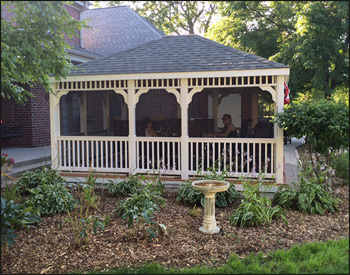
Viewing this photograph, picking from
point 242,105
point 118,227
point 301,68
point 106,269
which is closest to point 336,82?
point 301,68

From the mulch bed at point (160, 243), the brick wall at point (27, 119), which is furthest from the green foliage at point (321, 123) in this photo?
the brick wall at point (27, 119)

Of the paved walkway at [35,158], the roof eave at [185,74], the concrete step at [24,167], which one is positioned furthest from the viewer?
the paved walkway at [35,158]

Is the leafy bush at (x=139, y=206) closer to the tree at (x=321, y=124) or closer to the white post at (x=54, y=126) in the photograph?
the tree at (x=321, y=124)

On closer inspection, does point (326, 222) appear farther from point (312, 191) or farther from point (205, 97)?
point (205, 97)

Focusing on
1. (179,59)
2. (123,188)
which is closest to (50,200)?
(123,188)

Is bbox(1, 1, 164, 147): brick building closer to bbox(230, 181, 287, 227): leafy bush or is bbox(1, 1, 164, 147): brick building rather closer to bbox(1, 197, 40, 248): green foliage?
bbox(1, 197, 40, 248): green foliage

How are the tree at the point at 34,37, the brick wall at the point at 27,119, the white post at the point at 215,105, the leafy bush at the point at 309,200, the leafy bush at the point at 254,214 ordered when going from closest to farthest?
1. the tree at the point at 34,37
2. the leafy bush at the point at 254,214
3. the leafy bush at the point at 309,200
4. the white post at the point at 215,105
5. the brick wall at the point at 27,119

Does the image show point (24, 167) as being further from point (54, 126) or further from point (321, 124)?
point (321, 124)

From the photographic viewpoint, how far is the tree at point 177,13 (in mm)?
19120

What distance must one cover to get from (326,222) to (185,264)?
99.8 inches

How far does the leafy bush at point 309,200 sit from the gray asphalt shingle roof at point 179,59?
8.23ft

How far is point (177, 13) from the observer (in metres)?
20.8

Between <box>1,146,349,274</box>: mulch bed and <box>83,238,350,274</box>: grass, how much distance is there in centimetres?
16

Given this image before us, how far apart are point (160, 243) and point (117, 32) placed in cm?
1500
